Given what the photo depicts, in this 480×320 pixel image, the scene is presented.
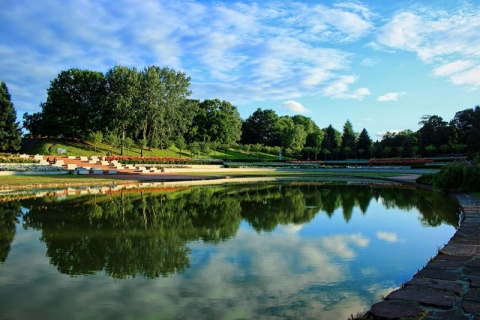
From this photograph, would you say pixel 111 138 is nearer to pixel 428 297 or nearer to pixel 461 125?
pixel 428 297

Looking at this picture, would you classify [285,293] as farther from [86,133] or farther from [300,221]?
[86,133]

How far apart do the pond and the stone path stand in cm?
46

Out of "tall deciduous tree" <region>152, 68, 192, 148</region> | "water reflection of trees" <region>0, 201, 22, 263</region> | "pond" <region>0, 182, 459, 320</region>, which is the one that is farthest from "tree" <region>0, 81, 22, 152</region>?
"pond" <region>0, 182, 459, 320</region>

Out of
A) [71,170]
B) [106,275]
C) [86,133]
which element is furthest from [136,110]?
[106,275]

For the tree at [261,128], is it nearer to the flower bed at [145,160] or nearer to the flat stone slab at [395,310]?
the flower bed at [145,160]

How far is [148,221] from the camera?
1122 cm

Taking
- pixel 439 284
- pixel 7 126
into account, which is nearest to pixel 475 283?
pixel 439 284

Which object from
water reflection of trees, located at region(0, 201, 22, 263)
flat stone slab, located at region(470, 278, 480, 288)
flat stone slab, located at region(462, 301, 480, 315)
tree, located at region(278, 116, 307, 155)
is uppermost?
tree, located at region(278, 116, 307, 155)

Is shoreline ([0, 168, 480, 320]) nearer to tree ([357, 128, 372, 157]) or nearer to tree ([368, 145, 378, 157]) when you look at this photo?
tree ([368, 145, 378, 157])

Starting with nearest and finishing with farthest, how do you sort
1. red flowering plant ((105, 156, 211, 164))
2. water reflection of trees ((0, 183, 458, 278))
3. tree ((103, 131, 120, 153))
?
water reflection of trees ((0, 183, 458, 278)) → red flowering plant ((105, 156, 211, 164)) → tree ((103, 131, 120, 153))

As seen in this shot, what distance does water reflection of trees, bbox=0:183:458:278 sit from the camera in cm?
708

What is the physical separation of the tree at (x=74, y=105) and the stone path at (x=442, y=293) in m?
50.5

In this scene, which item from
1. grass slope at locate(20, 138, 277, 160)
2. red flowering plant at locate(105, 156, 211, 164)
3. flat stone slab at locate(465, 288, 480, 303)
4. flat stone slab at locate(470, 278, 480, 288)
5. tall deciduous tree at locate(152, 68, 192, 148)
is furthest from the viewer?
tall deciduous tree at locate(152, 68, 192, 148)

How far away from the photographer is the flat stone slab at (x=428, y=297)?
4434mm
